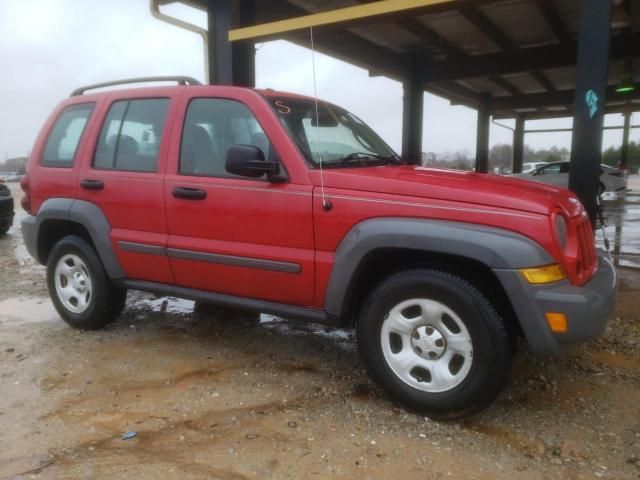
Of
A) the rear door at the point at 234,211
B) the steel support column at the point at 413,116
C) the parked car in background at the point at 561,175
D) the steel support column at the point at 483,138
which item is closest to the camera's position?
the rear door at the point at 234,211

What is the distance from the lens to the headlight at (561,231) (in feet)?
8.40

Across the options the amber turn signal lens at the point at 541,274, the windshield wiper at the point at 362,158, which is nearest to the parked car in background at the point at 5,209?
the windshield wiper at the point at 362,158

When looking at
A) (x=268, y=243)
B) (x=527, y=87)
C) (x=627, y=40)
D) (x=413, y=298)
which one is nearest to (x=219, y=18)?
(x=268, y=243)

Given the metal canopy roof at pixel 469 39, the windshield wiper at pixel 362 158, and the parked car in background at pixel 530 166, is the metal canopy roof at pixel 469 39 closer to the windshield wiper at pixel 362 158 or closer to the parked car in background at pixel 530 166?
the windshield wiper at pixel 362 158

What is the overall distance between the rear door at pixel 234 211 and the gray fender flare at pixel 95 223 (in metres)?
0.61

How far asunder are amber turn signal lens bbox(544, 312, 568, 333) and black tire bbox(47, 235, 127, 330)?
10.3ft

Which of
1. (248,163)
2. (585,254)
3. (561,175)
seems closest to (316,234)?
(248,163)

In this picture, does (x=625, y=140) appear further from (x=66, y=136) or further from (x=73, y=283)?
(x=73, y=283)

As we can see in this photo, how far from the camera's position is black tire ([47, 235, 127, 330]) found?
4012 mm

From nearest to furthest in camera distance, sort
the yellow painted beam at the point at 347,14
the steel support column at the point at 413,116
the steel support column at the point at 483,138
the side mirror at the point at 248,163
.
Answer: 1. the side mirror at the point at 248,163
2. the yellow painted beam at the point at 347,14
3. the steel support column at the point at 413,116
4. the steel support column at the point at 483,138

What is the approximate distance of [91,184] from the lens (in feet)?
12.7

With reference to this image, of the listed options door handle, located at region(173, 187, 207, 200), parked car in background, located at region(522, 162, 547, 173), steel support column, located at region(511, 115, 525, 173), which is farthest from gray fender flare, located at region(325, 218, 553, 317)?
steel support column, located at region(511, 115, 525, 173)

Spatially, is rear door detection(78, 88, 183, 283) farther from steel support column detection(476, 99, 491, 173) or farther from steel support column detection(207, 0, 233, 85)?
steel support column detection(476, 99, 491, 173)

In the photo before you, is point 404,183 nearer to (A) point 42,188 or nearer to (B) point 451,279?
(B) point 451,279
